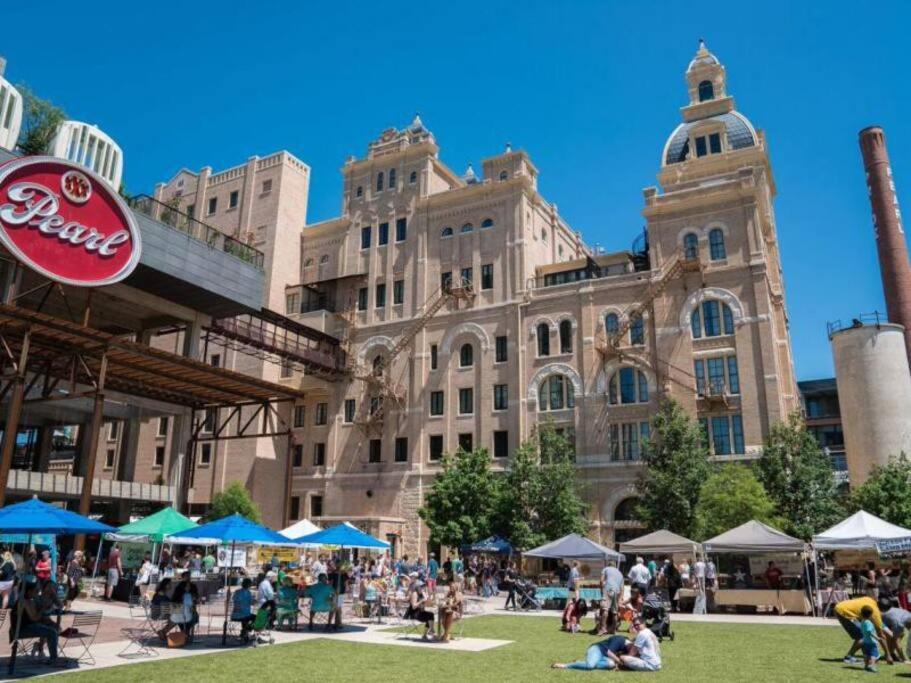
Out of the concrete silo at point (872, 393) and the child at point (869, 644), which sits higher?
the concrete silo at point (872, 393)

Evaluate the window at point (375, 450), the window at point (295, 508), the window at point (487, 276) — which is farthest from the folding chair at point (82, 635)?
the window at point (487, 276)

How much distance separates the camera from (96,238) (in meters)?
29.2

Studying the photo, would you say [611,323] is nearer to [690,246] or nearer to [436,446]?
[690,246]

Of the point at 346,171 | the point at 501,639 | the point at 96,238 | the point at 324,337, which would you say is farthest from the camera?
the point at 346,171

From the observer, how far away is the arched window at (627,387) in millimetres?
41531

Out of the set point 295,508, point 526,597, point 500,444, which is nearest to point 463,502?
point 500,444

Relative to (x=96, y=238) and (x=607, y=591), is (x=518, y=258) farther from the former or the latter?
(x=607, y=591)

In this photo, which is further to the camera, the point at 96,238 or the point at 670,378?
the point at 670,378

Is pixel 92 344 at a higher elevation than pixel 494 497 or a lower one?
higher

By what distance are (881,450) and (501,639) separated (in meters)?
32.1

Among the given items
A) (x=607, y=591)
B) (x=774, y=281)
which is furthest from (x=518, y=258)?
(x=607, y=591)

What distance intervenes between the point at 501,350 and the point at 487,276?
544 cm

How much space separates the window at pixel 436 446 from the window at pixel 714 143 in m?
25.0

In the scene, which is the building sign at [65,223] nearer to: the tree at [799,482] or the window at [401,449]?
the window at [401,449]
